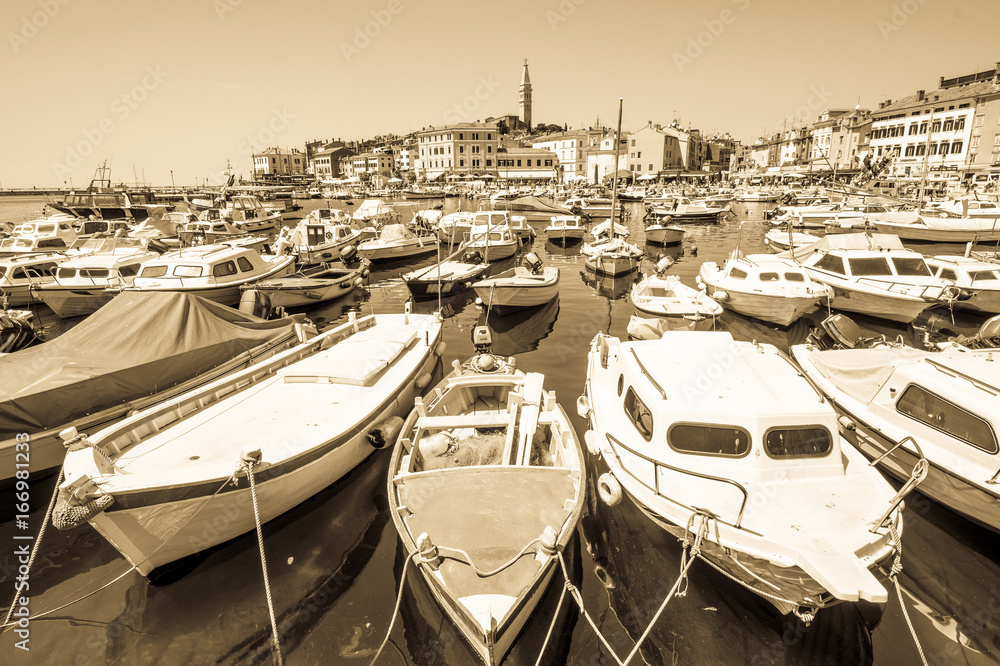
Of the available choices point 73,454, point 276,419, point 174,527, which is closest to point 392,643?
point 174,527

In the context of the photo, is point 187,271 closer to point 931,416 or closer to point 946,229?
point 931,416

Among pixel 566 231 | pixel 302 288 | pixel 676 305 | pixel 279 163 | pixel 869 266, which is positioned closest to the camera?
pixel 676 305

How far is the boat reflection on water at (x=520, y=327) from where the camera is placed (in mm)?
17516

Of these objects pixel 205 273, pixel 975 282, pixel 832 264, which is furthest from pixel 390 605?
pixel 975 282

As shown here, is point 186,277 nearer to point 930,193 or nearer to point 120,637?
point 120,637

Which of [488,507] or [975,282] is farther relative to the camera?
[975,282]

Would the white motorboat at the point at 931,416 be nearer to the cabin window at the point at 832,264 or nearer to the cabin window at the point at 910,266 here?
the cabin window at the point at 832,264

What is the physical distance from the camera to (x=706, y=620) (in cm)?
635

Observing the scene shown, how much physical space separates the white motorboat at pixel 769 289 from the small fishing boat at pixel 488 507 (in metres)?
12.8

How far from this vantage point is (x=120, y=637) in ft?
20.2

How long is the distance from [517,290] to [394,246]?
51.1 feet

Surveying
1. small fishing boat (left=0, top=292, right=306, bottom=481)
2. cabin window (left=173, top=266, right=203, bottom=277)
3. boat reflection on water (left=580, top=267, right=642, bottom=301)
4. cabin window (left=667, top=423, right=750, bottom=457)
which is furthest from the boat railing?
cabin window (left=173, top=266, right=203, bottom=277)

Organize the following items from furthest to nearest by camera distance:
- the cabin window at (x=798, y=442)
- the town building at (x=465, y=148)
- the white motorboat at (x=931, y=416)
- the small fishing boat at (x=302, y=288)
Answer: the town building at (x=465, y=148) < the small fishing boat at (x=302, y=288) < the white motorboat at (x=931, y=416) < the cabin window at (x=798, y=442)

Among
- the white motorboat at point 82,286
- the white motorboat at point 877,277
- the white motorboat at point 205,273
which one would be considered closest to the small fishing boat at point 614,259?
the white motorboat at point 877,277
